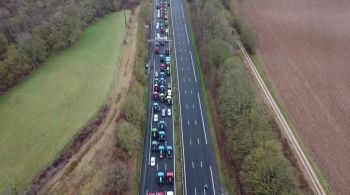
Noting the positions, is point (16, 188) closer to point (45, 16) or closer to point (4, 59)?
point (4, 59)

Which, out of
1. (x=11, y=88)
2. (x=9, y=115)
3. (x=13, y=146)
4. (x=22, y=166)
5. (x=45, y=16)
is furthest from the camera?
(x=45, y=16)

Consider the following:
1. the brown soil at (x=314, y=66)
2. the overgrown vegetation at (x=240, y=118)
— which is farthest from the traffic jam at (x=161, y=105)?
the brown soil at (x=314, y=66)

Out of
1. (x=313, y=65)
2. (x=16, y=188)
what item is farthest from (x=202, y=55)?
(x=16, y=188)

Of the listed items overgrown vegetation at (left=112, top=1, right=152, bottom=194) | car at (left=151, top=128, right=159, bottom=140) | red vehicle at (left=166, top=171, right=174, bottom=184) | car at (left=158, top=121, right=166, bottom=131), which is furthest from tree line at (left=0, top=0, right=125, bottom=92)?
red vehicle at (left=166, top=171, right=174, bottom=184)

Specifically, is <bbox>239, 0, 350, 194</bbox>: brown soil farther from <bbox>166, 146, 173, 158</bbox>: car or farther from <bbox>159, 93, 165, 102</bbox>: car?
<bbox>159, 93, 165, 102</bbox>: car

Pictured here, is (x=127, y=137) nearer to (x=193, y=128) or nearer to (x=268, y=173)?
(x=193, y=128)

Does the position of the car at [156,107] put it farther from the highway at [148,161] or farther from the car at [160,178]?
the car at [160,178]

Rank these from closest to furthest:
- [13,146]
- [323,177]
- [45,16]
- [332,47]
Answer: [323,177], [13,146], [332,47], [45,16]
